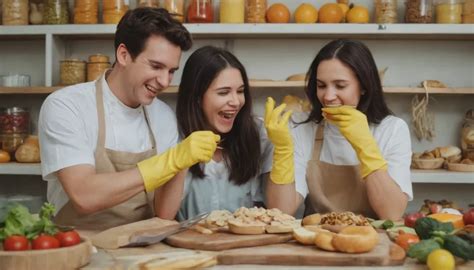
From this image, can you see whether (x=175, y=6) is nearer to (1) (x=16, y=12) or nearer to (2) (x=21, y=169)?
(1) (x=16, y=12)

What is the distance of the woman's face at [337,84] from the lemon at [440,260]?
3.40 ft

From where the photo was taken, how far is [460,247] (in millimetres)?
1665

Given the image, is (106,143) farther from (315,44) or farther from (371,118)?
(315,44)

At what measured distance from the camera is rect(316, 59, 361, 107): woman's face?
2572mm

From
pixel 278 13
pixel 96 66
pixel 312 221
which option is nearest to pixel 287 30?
pixel 278 13

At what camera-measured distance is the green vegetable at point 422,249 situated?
1659mm

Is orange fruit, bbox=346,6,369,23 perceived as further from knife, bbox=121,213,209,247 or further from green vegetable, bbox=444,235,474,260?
green vegetable, bbox=444,235,474,260

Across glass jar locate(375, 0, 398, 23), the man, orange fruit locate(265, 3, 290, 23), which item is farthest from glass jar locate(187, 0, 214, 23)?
the man

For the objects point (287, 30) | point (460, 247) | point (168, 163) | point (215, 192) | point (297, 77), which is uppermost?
point (287, 30)

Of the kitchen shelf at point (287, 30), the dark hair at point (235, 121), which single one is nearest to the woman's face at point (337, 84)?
the dark hair at point (235, 121)

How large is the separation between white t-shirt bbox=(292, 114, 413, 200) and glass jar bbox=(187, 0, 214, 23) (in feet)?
3.95

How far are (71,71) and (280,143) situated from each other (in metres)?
1.77

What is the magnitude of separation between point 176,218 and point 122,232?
791 mm

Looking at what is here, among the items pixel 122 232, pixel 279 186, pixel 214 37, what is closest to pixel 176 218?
pixel 279 186
